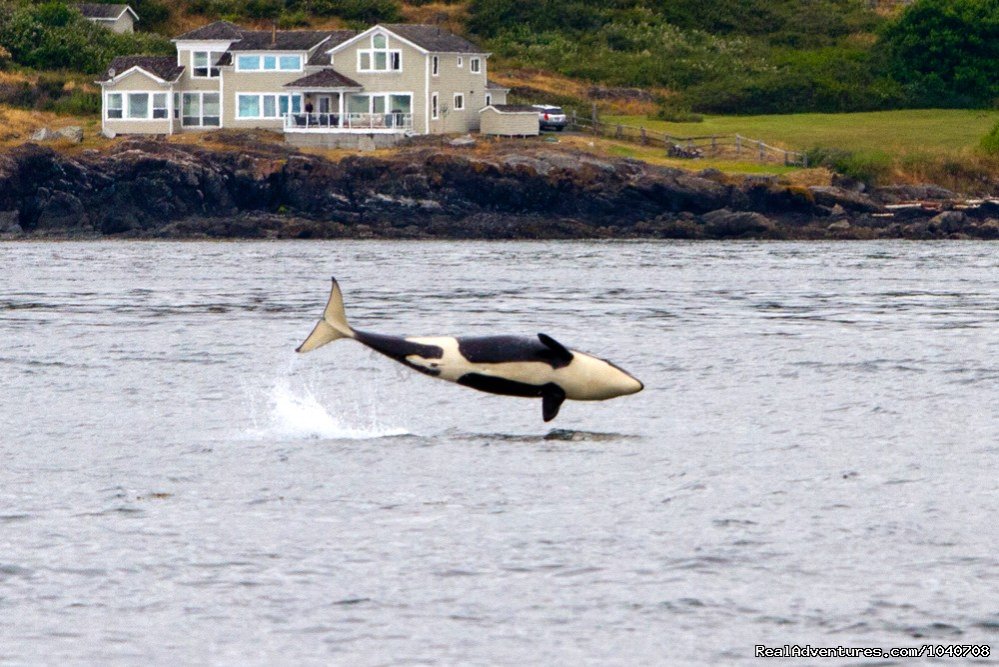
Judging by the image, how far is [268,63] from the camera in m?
103

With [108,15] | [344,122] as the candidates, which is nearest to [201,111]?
[344,122]

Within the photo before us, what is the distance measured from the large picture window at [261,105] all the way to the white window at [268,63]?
1604 mm

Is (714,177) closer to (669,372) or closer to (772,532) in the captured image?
(669,372)

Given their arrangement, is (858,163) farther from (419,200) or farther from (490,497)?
(490,497)

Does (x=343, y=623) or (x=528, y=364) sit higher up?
(x=528, y=364)

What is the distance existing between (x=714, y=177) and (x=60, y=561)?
72254 millimetres

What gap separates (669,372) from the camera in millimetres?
34312

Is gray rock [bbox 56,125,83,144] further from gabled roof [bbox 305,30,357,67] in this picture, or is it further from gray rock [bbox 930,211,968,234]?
gray rock [bbox 930,211,968,234]

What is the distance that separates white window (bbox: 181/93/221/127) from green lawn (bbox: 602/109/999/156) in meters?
24.4

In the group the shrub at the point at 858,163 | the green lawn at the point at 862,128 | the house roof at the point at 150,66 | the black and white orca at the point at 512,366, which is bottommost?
the black and white orca at the point at 512,366

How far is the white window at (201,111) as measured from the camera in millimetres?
103375

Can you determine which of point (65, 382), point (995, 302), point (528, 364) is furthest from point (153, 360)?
point (995, 302)

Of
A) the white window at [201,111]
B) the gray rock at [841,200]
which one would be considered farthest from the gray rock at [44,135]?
the gray rock at [841,200]

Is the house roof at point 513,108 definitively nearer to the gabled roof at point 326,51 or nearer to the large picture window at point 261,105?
the gabled roof at point 326,51
